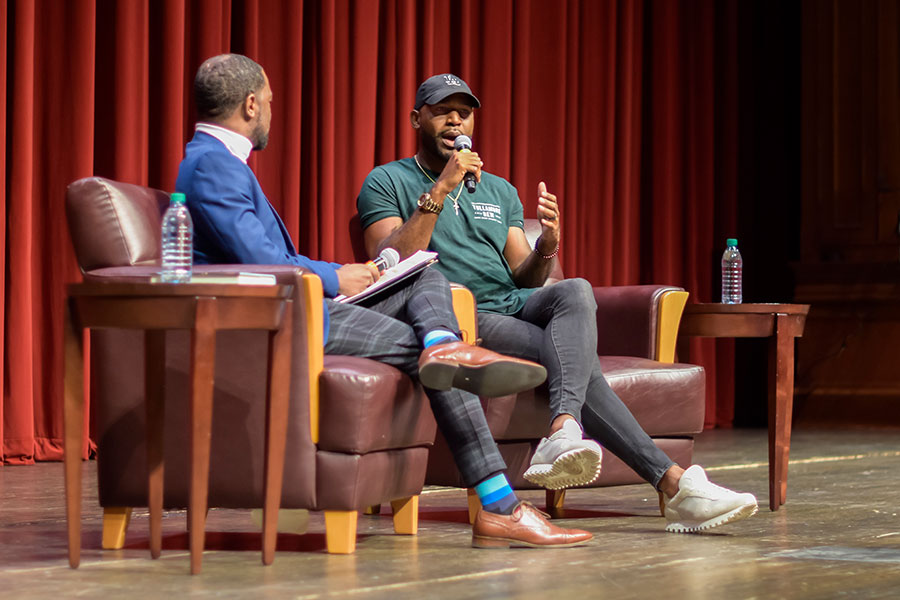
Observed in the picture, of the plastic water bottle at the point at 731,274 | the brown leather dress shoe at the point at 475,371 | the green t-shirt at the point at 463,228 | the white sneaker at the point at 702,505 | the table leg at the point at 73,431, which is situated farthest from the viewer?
the plastic water bottle at the point at 731,274

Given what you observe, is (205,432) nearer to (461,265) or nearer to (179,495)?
(179,495)

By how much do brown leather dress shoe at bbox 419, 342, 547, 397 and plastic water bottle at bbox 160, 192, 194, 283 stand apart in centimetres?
47

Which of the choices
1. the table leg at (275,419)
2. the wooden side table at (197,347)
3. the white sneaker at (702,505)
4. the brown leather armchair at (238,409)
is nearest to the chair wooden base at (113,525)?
the brown leather armchair at (238,409)

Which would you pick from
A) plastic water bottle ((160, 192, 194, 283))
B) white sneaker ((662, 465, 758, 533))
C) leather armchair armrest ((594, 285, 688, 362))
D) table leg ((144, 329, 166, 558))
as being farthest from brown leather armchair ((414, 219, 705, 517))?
plastic water bottle ((160, 192, 194, 283))

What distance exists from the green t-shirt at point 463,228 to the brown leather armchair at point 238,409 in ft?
2.31

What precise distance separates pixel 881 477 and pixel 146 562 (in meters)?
2.47

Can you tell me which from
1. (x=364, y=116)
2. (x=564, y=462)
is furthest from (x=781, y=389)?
(x=364, y=116)

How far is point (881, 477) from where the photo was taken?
378 centimetres

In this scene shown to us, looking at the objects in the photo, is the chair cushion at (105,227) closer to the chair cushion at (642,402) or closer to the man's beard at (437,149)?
the chair cushion at (642,402)

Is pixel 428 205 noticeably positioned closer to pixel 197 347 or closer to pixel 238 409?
pixel 238 409

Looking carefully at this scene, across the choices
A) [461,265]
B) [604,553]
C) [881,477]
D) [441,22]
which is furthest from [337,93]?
[604,553]

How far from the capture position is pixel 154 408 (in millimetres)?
2279

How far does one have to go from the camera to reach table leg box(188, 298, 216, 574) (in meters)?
2.01

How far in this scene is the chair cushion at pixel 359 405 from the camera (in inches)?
88.7
